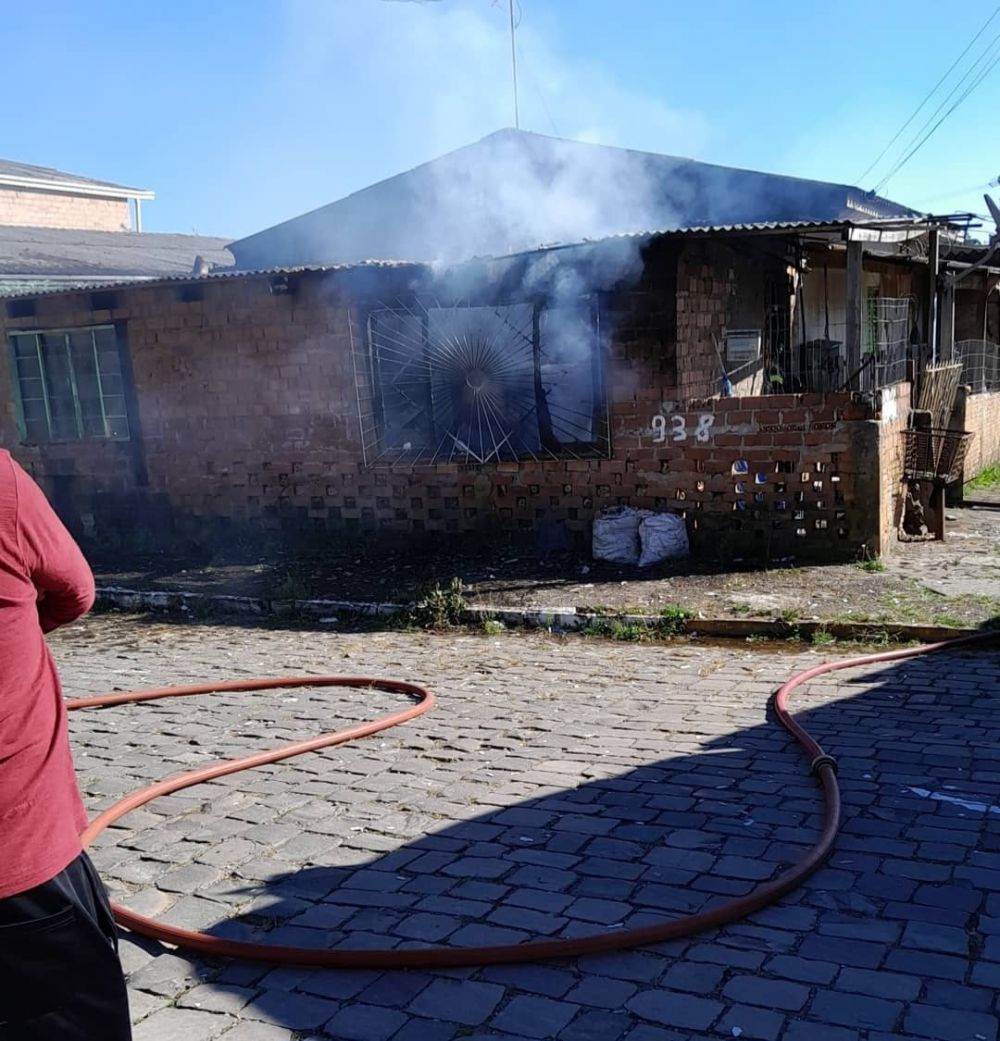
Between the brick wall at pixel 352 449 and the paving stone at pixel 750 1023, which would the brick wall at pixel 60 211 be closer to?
the brick wall at pixel 352 449

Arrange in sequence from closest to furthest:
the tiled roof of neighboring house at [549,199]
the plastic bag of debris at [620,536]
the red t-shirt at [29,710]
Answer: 1. the red t-shirt at [29,710]
2. the plastic bag of debris at [620,536]
3. the tiled roof of neighboring house at [549,199]

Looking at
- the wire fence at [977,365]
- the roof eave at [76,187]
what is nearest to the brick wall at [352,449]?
the wire fence at [977,365]

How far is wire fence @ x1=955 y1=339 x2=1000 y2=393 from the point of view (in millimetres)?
17281

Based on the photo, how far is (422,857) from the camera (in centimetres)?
416

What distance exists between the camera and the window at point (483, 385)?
396 inches

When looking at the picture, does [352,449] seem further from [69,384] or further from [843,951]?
[843,951]

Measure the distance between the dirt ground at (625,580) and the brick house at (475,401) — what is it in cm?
37

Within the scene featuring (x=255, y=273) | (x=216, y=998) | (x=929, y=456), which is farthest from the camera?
(x=255, y=273)

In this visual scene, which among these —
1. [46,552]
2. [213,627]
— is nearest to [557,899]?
[46,552]

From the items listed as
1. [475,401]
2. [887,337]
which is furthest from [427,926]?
[887,337]

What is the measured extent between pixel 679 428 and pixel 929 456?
2.76 meters

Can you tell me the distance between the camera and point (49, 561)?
244 centimetres

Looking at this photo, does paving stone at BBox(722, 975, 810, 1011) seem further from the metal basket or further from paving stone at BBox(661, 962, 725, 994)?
the metal basket

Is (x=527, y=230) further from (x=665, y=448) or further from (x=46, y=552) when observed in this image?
(x=46, y=552)
